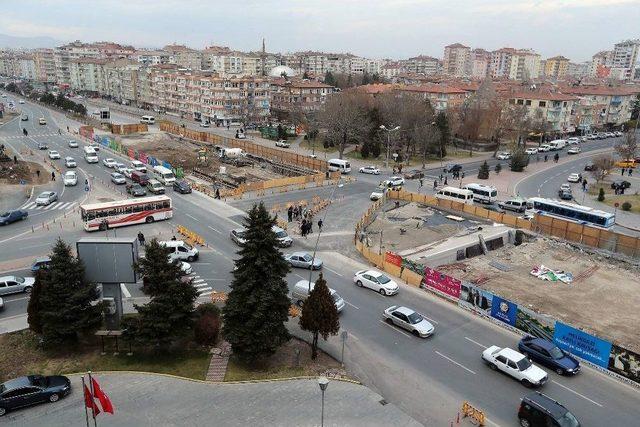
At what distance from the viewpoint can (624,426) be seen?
64.0ft

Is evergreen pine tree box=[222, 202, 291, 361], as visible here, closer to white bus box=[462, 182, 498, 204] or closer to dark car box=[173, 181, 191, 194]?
dark car box=[173, 181, 191, 194]

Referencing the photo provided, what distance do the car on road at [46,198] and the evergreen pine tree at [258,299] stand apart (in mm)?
35062

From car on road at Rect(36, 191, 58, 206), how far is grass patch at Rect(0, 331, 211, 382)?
27.8m

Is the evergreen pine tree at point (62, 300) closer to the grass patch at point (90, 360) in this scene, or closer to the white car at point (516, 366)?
the grass patch at point (90, 360)

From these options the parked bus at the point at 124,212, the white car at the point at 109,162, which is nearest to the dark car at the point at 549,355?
the parked bus at the point at 124,212

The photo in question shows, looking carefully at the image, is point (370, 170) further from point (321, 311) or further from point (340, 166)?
point (321, 311)

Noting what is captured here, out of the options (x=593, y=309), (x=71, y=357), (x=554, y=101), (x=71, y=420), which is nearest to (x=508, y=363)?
(x=593, y=309)

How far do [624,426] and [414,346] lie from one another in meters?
9.22

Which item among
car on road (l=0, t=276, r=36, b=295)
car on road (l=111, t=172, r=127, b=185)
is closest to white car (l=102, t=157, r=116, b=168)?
car on road (l=111, t=172, r=127, b=185)

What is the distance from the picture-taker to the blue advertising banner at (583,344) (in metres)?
23.0

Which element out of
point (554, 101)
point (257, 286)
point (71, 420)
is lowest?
point (71, 420)

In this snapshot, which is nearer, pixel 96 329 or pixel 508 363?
pixel 508 363

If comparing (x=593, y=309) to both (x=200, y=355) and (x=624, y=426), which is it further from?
(x=200, y=355)

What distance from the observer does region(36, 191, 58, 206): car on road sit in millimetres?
48906
